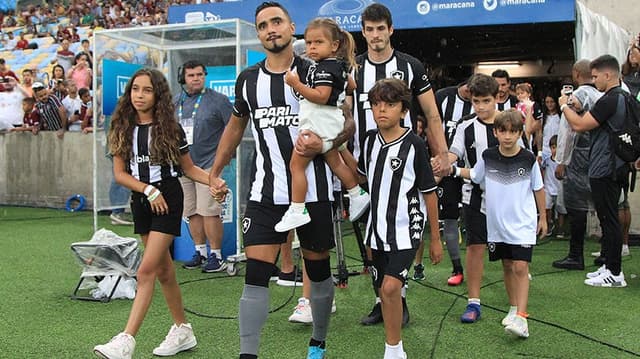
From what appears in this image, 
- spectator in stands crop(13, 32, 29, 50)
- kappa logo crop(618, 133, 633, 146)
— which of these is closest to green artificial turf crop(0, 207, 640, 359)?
kappa logo crop(618, 133, 633, 146)

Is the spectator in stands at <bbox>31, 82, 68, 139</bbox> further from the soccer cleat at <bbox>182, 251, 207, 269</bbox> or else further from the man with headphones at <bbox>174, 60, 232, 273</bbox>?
the soccer cleat at <bbox>182, 251, 207, 269</bbox>

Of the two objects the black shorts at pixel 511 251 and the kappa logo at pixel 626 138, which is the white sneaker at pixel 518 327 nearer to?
the black shorts at pixel 511 251

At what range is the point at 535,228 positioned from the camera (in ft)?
14.7

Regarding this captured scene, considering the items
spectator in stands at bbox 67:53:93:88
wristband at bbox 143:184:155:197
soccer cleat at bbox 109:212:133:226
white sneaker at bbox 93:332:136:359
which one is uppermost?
spectator in stands at bbox 67:53:93:88

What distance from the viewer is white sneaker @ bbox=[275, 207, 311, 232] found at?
3.44 m

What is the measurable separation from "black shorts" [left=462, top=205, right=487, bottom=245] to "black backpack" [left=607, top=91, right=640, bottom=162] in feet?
5.93

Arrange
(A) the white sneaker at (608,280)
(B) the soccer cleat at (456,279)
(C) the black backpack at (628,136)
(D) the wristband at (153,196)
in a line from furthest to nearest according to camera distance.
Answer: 1. (B) the soccer cleat at (456,279)
2. (A) the white sneaker at (608,280)
3. (C) the black backpack at (628,136)
4. (D) the wristband at (153,196)

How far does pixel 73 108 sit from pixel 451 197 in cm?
895

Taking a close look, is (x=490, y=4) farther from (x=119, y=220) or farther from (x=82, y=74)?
(x=82, y=74)

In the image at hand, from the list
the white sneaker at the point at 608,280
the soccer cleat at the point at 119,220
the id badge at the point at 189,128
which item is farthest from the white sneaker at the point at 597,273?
the soccer cleat at the point at 119,220

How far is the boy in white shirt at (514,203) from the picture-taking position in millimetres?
4418

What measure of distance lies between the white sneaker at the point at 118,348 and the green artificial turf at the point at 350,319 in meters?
0.36

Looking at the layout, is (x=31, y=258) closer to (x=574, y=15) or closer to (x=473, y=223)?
(x=473, y=223)

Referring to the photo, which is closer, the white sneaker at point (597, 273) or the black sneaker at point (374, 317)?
the black sneaker at point (374, 317)
